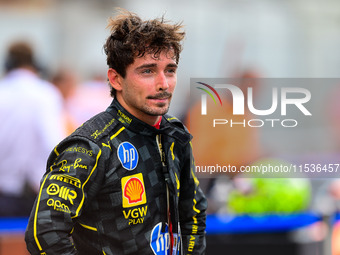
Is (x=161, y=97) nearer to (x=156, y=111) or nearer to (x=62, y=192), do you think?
(x=156, y=111)

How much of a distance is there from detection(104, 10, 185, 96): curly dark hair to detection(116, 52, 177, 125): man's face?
0.07ft

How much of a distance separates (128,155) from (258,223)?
2.54m

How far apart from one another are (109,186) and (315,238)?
274 centimetres

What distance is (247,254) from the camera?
440 centimetres

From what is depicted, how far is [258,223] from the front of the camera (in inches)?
175

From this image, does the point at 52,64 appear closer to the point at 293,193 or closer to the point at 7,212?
the point at 7,212

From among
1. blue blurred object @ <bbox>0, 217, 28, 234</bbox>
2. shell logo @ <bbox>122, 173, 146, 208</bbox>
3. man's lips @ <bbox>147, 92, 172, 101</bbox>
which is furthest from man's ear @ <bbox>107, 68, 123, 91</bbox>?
blue blurred object @ <bbox>0, 217, 28, 234</bbox>

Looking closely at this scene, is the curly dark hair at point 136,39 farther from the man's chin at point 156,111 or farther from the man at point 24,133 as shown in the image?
the man at point 24,133

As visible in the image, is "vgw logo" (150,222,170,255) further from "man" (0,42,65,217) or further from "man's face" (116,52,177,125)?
"man" (0,42,65,217)

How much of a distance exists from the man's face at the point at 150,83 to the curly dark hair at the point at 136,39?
22 mm

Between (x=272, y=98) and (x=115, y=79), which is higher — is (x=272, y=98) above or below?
above

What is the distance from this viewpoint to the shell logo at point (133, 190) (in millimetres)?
2066

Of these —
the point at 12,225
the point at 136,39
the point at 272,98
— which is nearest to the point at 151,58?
the point at 136,39

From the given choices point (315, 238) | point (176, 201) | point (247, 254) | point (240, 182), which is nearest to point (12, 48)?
point (240, 182)
